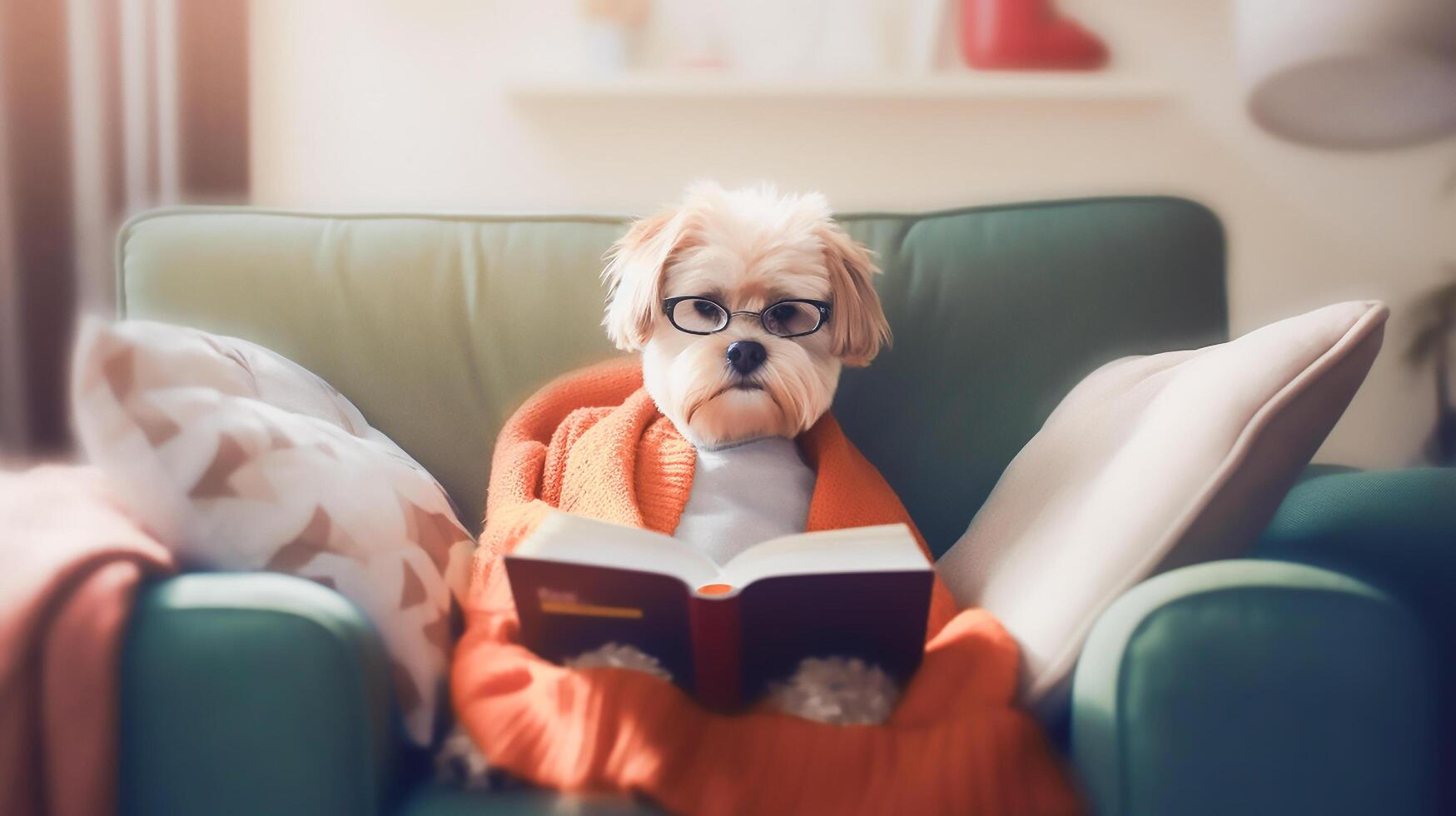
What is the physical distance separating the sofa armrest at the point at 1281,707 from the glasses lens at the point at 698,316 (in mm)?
595

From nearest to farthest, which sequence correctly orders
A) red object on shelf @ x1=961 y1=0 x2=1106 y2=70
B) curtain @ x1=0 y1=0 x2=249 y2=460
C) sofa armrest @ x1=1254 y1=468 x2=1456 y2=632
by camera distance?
sofa armrest @ x1=1254 y1=468 x2=1456 y2=632
curtain @ x1=0 y1=0 x2=249 y2=460
red object on shelf @ x1=961 y1=0 x2=1106 y2=70

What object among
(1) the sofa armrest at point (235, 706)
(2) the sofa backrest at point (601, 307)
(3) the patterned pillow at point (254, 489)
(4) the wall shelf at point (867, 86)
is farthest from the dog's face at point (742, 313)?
(4) the wall shelf at point (867, 86)

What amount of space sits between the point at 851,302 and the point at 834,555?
407 mm

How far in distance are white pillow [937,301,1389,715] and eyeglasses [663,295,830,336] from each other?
36 centimetres

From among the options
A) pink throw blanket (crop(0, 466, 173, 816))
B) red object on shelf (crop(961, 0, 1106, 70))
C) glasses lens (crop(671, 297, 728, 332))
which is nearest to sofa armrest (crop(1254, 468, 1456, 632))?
glasses lens (crop(671, 297, 728, 332))

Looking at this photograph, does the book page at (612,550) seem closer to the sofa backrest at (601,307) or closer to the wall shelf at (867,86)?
the sofa backrest at (601,307)

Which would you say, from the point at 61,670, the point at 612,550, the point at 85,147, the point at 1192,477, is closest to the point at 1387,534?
the point at 1192,477

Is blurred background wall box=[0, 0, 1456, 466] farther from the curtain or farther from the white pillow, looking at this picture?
the white pillow

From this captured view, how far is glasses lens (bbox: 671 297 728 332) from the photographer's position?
113 centimetres

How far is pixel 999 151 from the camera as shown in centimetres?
200

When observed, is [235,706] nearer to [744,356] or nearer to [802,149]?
[744,356]

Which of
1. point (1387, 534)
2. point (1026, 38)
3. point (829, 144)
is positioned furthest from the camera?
point (829, 144)

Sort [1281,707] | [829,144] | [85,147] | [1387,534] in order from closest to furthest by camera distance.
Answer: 1. [1281,707]
2. [1387,534]
3. [85,147]
4. [829,144]

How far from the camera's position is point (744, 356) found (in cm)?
109
